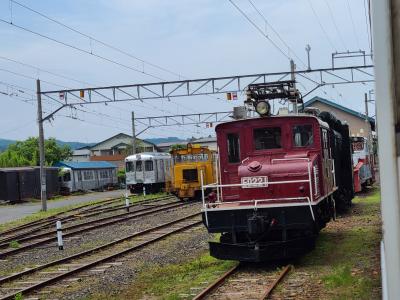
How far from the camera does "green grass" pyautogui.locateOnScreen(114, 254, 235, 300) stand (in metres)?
8.74

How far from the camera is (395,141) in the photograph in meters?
2.13

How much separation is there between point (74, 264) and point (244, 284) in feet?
16.1

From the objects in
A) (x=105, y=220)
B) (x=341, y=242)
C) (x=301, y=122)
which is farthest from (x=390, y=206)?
(x=105, y=220)

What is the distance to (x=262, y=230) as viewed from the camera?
31.0 ft

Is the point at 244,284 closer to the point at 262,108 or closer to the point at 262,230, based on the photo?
the point at 262,230

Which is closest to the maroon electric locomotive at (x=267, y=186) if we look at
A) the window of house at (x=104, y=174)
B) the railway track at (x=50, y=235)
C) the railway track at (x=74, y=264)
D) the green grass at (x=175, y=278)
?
the green grass at (x=175, y=278)

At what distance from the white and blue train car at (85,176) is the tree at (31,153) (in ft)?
22.5

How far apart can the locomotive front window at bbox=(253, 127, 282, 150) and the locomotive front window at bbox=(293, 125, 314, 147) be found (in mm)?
307

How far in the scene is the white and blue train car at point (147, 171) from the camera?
40344 mm

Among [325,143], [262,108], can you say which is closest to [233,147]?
[262,108]

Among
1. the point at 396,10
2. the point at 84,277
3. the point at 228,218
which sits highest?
the point at 396,10

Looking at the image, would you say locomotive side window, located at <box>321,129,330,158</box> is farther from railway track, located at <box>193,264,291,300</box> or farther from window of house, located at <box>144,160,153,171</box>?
window of house, located at <box>144,160,153,171</box>

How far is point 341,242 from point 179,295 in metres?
5.07

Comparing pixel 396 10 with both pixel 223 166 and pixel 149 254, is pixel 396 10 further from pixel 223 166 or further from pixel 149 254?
pixel 149 254
